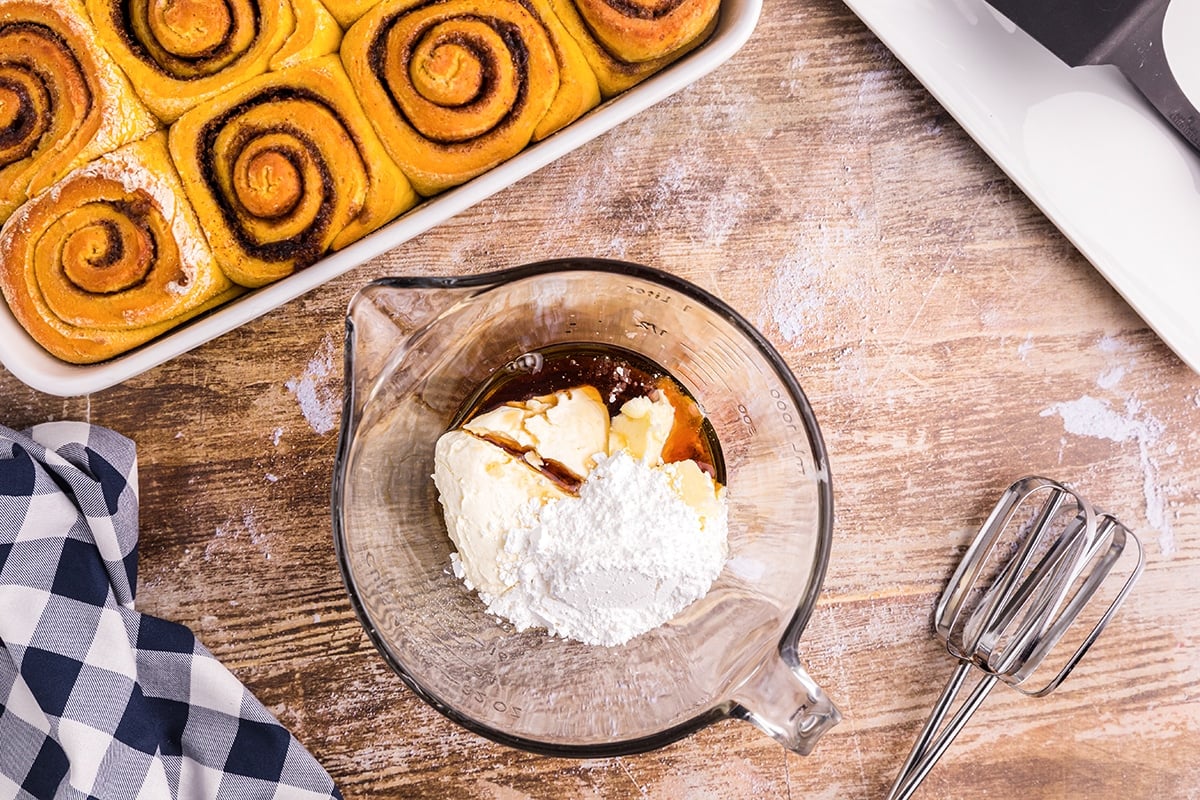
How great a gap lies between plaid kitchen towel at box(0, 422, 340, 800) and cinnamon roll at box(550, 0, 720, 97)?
774mm

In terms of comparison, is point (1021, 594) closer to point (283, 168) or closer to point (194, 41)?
point (283, 168)

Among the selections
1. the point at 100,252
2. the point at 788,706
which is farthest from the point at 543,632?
the point at 100,252

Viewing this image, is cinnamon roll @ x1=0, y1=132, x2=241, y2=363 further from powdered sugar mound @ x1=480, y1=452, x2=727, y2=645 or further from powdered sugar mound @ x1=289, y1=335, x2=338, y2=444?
powdered sugar mound @ x1=480, y1=452, x2=727, y2=645

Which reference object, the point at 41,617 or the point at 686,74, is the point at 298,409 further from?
the point at 686,74

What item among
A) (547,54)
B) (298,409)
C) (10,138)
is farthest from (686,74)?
(10,138)

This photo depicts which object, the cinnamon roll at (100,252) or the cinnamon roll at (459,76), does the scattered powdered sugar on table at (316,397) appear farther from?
the cinnamon roll at (459,76)

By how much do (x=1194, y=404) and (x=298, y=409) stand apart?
1214 mm

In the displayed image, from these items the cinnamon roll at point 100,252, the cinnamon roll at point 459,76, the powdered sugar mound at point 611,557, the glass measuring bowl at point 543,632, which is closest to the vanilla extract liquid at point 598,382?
the glass measuring bowl at point 543,632

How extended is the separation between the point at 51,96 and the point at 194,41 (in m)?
0.18

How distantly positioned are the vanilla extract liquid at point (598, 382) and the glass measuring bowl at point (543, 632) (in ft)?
0.04

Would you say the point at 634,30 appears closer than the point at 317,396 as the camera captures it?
Yes

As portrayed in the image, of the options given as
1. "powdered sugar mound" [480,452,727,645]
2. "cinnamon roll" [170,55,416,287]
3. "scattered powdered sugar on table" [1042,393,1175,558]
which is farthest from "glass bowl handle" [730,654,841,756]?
"cinnamon roll" [170,55,416,287]

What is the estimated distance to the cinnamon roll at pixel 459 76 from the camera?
1.00m

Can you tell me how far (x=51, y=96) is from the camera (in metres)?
1.02
